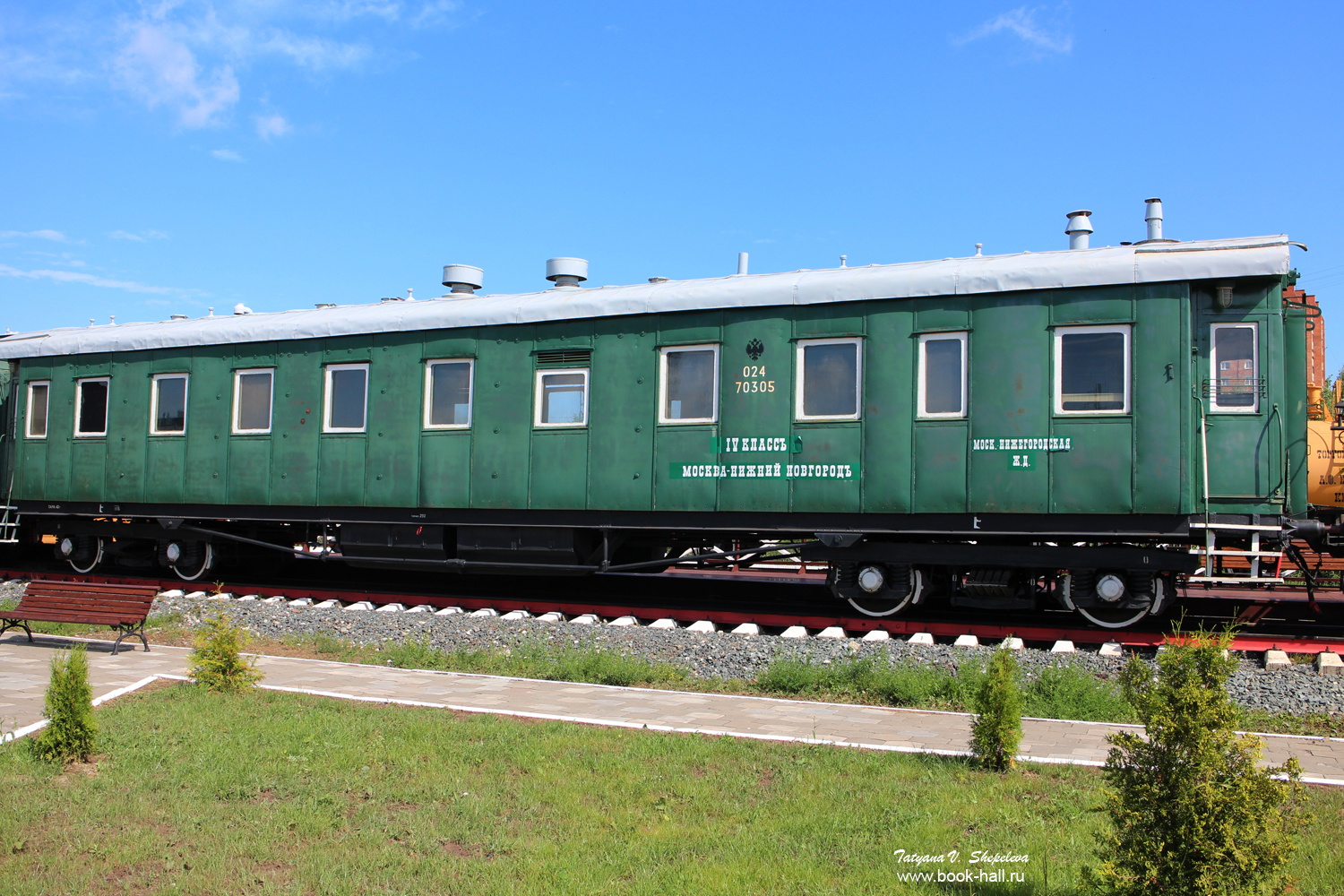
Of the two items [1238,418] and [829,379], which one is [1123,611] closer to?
[1238,418]

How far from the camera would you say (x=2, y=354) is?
16.9 meters

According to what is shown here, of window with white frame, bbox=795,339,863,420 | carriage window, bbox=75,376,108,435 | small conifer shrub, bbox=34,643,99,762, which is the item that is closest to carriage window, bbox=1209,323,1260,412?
window with white frame, bbox=795,339,863,420

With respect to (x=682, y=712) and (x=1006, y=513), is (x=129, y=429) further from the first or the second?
(x=1006, y=513)

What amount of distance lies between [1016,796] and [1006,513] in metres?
5.08

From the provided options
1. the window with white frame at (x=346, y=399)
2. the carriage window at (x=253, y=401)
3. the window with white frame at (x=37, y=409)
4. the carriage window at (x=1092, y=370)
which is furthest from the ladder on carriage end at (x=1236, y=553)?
the window with white frame at (x=37, y=409)

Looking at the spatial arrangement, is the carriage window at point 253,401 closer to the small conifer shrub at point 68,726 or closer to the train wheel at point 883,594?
the small conifer shrub at point 68,726

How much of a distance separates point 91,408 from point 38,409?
1.37m

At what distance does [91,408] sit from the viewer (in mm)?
15836

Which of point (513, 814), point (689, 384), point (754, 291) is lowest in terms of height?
point (513, 814)

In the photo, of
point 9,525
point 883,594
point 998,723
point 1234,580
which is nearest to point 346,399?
point 9,525

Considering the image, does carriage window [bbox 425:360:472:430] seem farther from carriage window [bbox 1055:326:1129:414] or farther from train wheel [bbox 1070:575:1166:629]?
train wheel [bbox 1070:575:1166:629]

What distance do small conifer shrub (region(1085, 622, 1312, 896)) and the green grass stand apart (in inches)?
28.1

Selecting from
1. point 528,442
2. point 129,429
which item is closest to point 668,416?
point 528,442

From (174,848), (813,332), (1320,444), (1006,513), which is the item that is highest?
(813,332)
